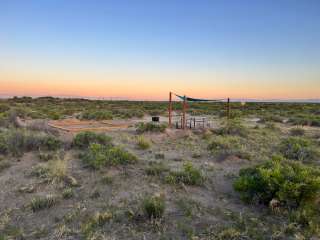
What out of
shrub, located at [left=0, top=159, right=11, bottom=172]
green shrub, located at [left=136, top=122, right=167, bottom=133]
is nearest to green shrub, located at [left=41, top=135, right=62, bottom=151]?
shrub, located at [left=0, top=159, right=11, bottom=172]

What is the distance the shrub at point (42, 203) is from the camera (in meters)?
5.18

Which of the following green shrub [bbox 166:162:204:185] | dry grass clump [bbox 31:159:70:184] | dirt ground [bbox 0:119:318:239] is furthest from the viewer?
dry grass clump [bbox 31:159:70:184]

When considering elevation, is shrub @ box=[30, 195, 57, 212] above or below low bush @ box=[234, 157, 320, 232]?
below

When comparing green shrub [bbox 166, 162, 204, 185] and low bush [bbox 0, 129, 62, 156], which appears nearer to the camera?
green shrub [bbox 166, 162, 204, 185]

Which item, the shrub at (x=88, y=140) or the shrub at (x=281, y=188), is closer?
the shrub at (x=281, y=188)

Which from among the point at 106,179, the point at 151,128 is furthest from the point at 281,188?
the point at 151,128

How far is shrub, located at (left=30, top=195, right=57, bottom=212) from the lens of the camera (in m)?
A: 5.18

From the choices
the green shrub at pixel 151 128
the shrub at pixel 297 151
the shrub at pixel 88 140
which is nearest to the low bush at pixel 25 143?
the shrub at pixel 88 140

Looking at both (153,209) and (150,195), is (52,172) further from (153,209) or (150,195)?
(153,209)

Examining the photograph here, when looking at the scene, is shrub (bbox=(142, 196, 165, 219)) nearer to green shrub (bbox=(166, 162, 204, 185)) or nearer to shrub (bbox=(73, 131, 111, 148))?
green shrub (bbox=(166, 162, 204, 185))

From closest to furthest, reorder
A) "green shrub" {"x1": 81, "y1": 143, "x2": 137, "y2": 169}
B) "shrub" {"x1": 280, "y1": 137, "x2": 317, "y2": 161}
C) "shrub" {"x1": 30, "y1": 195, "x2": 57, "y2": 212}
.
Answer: "shrub" {"x1": 30, "y1": 195, "x2": 57, "y2": 212} < "green shrub" {"x1": 81, "y1": 143, "x2": 137, "y2": 169} < "shrub" {"x1": 280, "y1": 137, "x2": 317, "y2": 161}

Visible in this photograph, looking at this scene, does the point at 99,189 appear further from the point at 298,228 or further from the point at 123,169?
the point at 298,228

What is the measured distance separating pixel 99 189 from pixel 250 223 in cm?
322

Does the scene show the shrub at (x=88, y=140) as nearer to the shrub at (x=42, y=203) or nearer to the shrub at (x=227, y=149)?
the shrub at (x=227, y=149)
